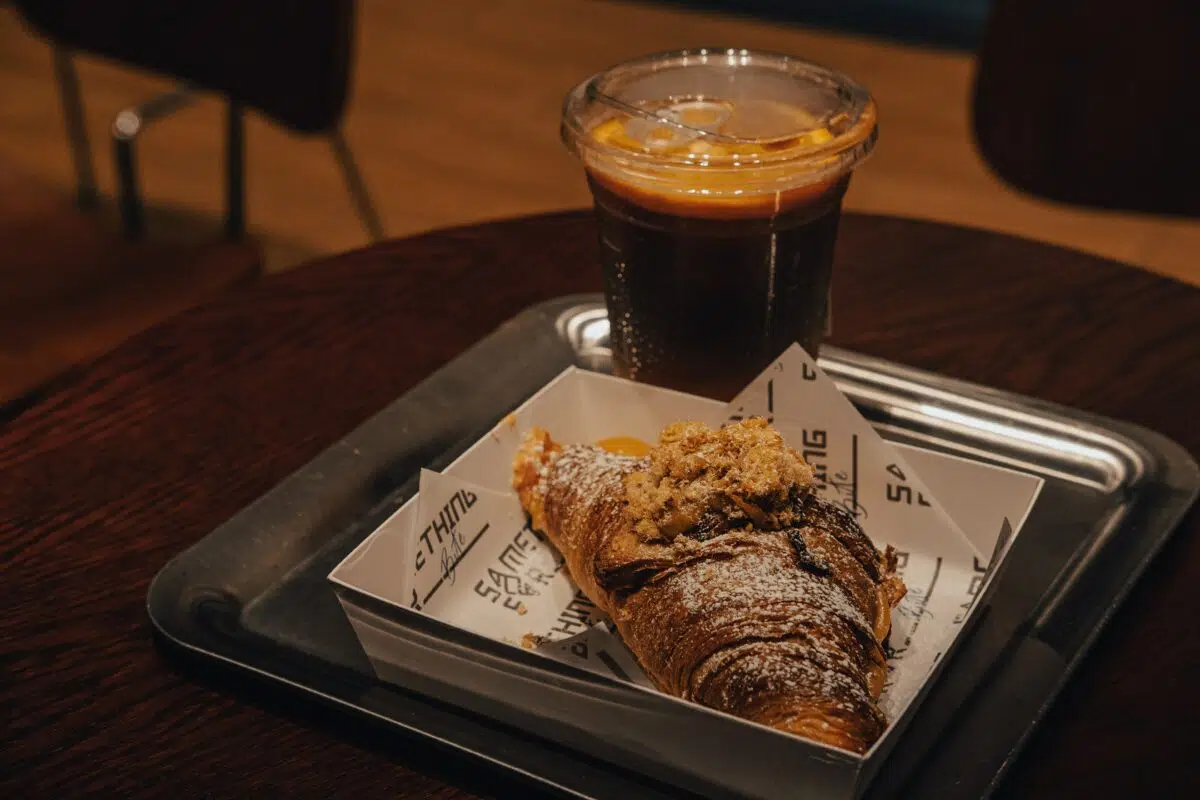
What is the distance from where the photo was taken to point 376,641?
27.6 inches

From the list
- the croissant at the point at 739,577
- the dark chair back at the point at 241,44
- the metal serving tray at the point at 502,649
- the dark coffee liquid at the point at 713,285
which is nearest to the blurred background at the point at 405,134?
the dark chair back at the point at 241,44

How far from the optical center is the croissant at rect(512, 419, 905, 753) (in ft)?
2.10

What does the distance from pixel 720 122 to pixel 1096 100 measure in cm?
97

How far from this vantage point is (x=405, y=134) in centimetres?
321

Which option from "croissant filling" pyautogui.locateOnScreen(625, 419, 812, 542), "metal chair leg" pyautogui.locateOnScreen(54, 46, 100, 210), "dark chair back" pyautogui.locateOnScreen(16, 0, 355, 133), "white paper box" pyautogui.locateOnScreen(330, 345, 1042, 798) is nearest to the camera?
"white paper box" pyautogui.locateOnScreen(330, 345, 1042, 798)

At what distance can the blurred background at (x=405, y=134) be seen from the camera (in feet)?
5.15

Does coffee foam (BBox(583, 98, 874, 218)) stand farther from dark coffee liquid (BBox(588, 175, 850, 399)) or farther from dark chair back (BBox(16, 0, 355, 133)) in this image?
dark chair back (BBox(16, 0, 355, 133))

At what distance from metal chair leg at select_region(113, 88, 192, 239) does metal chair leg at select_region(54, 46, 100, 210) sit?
0.59 meters

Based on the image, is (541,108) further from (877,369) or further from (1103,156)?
(877,369)

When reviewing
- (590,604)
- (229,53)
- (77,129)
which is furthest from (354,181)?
(590,604)

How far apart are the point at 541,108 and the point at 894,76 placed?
93cm

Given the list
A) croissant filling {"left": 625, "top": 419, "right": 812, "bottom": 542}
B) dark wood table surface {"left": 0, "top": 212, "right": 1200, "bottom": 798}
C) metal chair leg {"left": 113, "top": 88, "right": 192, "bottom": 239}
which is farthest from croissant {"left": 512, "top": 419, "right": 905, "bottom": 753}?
metal chair leg {"left": 113, "top": 88, "right": 192, "bottom": 239}

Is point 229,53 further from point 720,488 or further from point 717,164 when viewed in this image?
point 720,488

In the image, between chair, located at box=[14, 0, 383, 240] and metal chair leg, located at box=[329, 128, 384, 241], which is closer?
chair, located at box=[14, 0, 383, 240]
